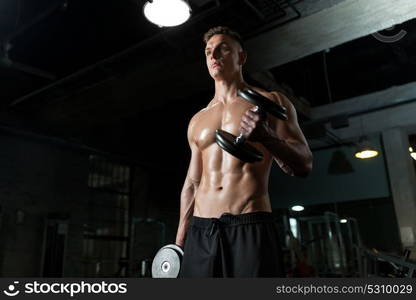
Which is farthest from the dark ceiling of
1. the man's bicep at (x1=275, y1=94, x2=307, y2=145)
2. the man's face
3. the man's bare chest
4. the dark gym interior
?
the man's bicep at (x1=275, y1=94, x2=307, y2=145)

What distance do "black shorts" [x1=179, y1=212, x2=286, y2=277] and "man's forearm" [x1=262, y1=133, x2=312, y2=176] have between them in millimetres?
180

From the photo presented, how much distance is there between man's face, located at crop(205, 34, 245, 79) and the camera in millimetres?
1267

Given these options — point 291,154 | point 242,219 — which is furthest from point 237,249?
point 291,154

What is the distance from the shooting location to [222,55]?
4.16 ft

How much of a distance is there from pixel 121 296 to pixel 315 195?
21.8 ft

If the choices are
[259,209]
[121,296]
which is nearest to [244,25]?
[259,209]

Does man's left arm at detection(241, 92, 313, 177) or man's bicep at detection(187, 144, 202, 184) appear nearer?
man's left arm at detection(241, 92, 313, 177)

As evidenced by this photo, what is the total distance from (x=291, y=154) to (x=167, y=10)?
1932mm

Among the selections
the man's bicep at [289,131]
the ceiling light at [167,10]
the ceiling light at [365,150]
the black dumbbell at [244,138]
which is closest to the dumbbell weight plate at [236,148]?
the black dumbbell at [244,138]

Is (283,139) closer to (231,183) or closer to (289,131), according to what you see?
(289,131)

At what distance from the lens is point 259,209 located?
1.11 meters

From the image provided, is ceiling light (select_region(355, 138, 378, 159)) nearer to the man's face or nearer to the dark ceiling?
the dark ceiling

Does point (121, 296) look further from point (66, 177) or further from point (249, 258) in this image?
point (66, 177)

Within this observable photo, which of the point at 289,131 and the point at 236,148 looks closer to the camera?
the point at 236,148
